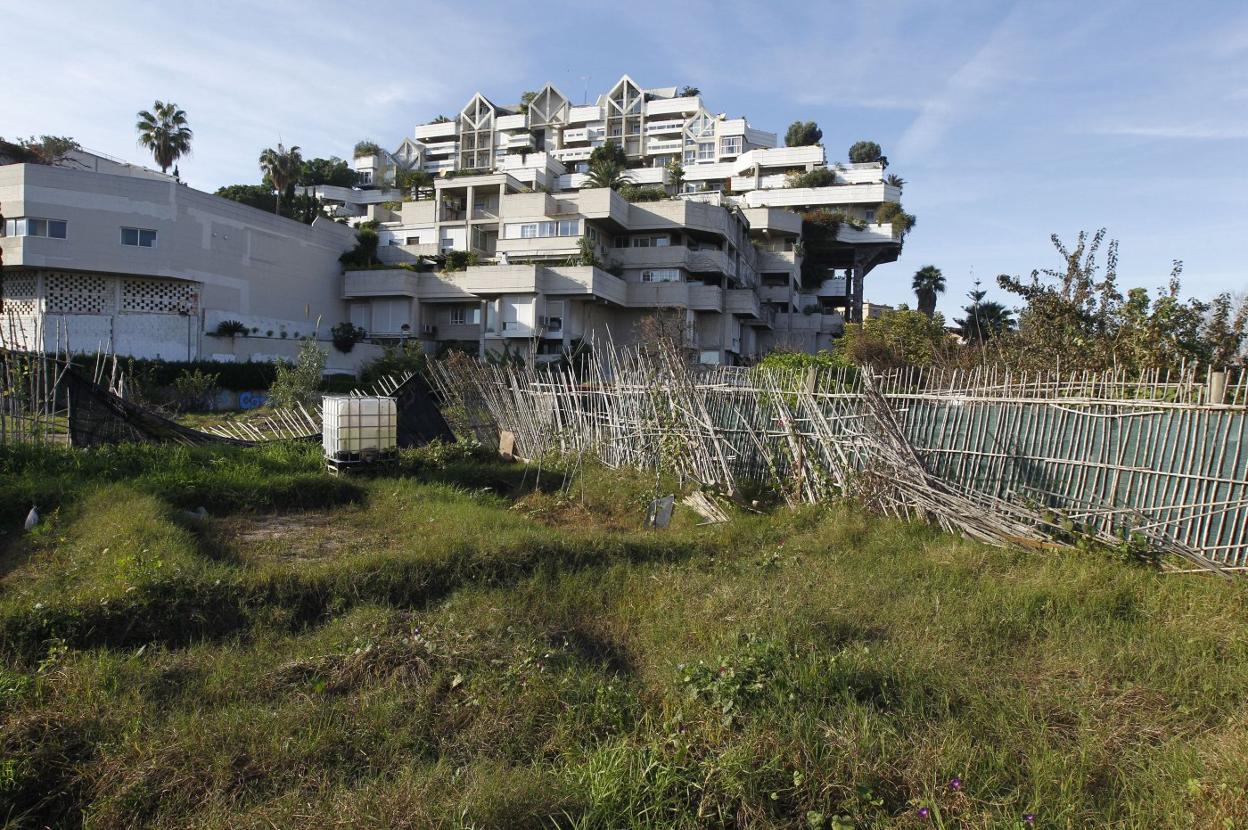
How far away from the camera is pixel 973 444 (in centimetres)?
699

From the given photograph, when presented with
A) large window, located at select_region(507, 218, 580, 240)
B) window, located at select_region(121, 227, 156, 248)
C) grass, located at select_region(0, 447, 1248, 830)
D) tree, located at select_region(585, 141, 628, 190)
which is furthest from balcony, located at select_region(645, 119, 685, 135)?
grass, located at select_region(0, 447, 1248, 830)

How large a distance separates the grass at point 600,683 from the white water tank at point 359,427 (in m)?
2.71

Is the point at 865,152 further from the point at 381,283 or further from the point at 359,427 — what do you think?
the point at 359,427

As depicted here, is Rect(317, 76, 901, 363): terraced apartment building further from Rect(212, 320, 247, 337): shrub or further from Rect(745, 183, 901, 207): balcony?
Rect(212, 320, 247, 337): shrub

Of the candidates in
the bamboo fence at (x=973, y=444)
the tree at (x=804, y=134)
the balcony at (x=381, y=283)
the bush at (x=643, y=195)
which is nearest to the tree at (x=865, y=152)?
the tree at (x=804, y=134)

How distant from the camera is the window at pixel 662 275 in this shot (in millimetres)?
36906

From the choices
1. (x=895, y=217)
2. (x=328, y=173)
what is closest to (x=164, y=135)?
(x=328, y=173)

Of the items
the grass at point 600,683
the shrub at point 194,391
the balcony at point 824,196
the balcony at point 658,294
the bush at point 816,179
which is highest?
the bush at point 816,179

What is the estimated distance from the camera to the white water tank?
357 inches

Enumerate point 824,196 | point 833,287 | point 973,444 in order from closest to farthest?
1. point 973,444
2. point 824,196
3. point 833,287

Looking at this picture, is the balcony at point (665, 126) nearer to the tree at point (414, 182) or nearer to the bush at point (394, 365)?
the tree at point (414, 182)

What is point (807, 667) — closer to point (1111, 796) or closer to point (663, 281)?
point (1111, 796)

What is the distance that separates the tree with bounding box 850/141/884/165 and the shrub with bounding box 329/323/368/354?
41.9m

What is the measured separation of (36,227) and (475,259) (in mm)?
15483
